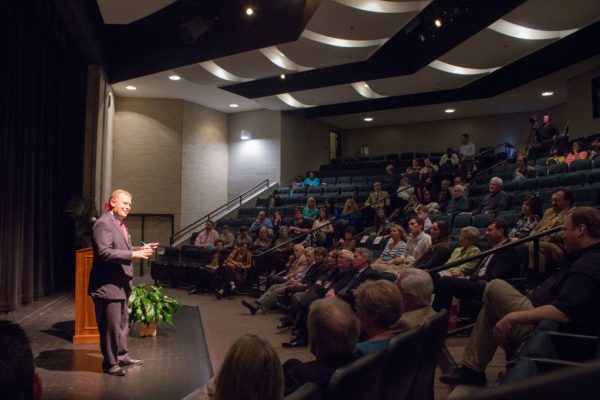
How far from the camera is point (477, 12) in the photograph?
7871mm

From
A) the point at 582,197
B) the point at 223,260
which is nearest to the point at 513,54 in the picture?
the point at 582,197

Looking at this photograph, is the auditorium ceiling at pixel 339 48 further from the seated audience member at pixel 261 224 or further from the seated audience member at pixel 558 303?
the seated audience member at pixel 558 303

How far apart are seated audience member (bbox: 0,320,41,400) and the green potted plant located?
A: 3595 mm

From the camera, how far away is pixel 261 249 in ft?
28.2

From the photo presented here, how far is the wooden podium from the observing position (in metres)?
4.44

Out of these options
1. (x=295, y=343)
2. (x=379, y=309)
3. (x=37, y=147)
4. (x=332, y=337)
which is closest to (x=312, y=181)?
(x=37, y=147)

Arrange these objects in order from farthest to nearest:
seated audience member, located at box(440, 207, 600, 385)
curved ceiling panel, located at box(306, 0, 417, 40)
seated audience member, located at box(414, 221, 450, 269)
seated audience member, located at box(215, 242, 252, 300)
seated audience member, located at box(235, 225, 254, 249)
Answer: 1. seated audience member, located at box(235, 225, 254, 249)
2. seated audience member, located at box(215, 242, 252, 300)
3. curved ceiling panel, located at box(306, 0, 417, 40)
4. seated audience member, located at box(414, 221, 450, 269)
5. seated audience member, located at box(440, 207, 600, 385)

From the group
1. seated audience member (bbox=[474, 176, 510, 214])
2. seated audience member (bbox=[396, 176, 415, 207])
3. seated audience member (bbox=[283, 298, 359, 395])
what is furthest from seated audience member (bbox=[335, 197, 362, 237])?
seated audience member (bbox=[283, 298, 359, 395])

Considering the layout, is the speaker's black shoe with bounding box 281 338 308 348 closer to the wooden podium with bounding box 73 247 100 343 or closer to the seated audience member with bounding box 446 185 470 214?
the wooden podium with bounding box 73 247 100 343

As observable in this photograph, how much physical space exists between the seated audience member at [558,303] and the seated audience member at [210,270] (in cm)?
604

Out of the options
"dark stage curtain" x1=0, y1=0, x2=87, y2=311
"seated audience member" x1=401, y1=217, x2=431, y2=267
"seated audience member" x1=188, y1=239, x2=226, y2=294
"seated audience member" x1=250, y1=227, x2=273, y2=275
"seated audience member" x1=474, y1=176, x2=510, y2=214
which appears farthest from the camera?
"seated audience member" x1=188, y1=239, x2=226, y2=294

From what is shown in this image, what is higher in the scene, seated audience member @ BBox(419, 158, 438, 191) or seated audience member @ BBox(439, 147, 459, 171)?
seated audience member @ BBox(439, 147, 459, 171)

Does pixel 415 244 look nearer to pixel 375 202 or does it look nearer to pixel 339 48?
A: pixel 375 202

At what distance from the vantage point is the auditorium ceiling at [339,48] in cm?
750
